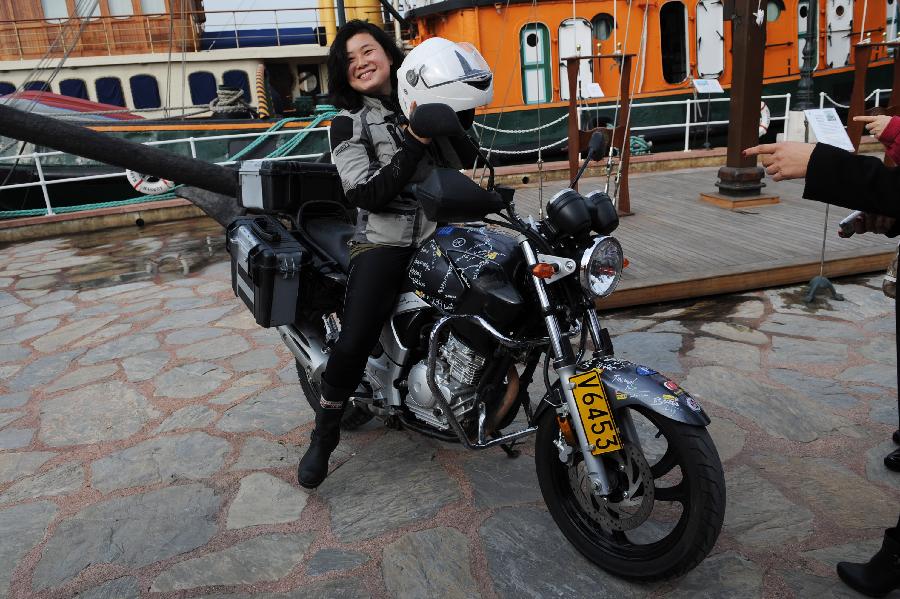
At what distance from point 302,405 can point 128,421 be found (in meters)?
0.95

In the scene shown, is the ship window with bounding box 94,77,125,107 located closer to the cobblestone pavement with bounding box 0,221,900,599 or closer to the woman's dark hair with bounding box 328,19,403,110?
the cobblestone pavement with bounding box 0,221,900,599

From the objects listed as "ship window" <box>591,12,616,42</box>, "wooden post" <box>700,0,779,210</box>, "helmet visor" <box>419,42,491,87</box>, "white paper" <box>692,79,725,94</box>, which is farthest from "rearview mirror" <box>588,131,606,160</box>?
"ship window" <box>591,12,616,42</box>

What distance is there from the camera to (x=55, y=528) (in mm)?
2834

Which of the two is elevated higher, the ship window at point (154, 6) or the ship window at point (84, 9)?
the ship window at point (154, 6)

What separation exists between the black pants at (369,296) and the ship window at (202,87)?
16.1m

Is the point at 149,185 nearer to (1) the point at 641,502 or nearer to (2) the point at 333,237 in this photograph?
(2) the point at 333,237

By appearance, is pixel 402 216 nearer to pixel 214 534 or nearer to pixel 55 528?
pixel 214 534

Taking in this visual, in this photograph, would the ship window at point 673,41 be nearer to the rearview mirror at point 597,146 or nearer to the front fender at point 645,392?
the rearview mirror at point 597,146

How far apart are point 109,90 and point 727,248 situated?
15.8 meters

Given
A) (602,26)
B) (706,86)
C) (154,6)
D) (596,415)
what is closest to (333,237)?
(596,415)

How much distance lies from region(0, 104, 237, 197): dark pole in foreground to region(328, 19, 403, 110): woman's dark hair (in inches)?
36.3

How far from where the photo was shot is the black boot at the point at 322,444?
296 cm

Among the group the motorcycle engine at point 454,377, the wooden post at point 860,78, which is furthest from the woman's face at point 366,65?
the wooden post at point 860,78

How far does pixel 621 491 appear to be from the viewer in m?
2.32
